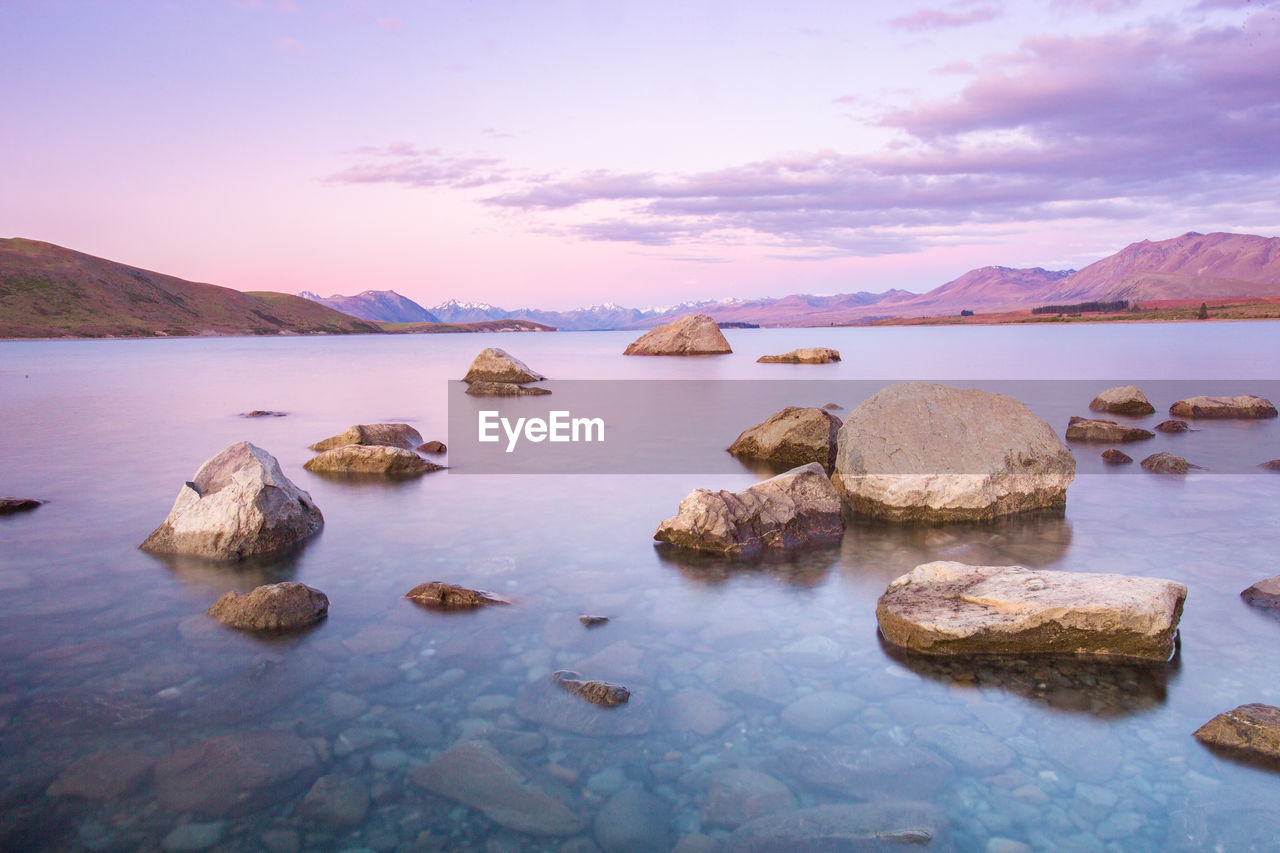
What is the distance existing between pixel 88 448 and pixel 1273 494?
26321 millimetres

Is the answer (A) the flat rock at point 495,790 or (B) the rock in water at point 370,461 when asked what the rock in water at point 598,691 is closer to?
(A) the flat rock at point 495,790

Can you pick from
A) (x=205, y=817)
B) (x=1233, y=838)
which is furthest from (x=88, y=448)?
(x=1233, y=838)

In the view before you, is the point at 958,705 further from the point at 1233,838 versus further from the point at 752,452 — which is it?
the point at 752,452

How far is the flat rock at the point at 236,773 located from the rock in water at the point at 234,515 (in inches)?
196

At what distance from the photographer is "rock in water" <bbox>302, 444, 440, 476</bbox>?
15797mm

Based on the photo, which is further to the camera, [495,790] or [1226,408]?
[1226,408]

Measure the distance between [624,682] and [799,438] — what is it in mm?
10369

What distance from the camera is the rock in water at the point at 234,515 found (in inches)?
398

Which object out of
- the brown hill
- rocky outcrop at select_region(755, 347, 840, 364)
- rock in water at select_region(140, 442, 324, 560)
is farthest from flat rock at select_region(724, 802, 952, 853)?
the brown hill

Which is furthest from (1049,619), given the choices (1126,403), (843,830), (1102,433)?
(1126,403)

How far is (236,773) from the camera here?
5305 millimetres

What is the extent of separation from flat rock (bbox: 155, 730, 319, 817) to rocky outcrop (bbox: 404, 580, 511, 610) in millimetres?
2628

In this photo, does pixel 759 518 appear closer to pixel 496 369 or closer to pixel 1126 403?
pixel 1126 403

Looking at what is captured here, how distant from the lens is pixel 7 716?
603cm
